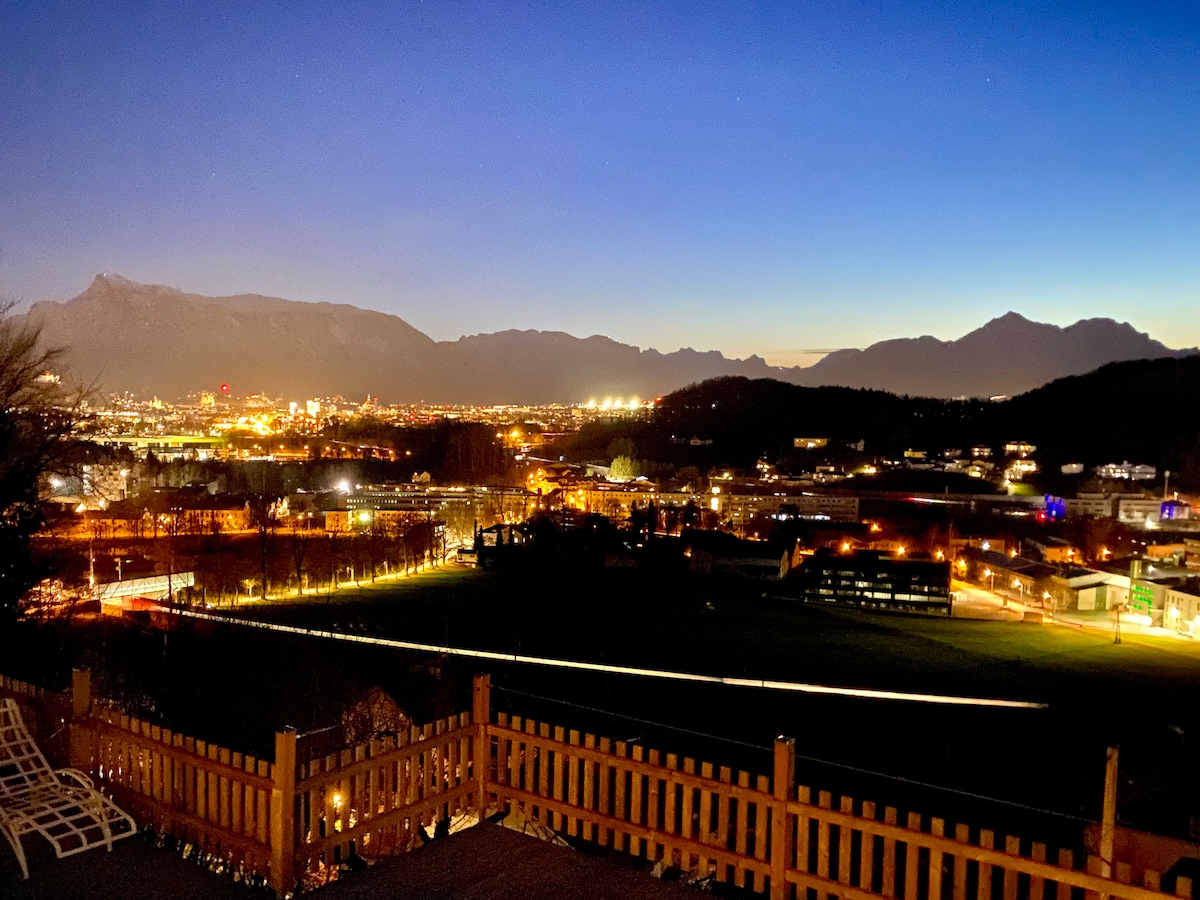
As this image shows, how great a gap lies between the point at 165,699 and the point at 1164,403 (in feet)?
276

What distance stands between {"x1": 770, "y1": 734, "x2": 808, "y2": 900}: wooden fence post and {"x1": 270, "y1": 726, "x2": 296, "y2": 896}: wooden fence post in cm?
193

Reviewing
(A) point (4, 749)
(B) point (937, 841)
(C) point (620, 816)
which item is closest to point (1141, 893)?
(B) point (937, 841)

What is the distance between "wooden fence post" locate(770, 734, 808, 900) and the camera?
326 cm

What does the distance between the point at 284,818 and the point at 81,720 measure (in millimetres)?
1473

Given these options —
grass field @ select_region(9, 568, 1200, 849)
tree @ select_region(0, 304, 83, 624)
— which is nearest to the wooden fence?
grass field @ select_region(9, 568, 1200, 849)

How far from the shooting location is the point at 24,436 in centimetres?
903

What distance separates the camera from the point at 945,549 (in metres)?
45.2

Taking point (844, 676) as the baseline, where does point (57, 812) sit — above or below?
above

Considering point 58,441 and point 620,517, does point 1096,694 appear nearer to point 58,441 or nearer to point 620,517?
point 58,441

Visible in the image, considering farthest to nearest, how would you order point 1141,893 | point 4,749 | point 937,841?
point 4,749 → point 937,841 → point 1141,893

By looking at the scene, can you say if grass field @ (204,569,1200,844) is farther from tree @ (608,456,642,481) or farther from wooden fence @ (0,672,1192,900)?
tree @ (608,456,642,481)

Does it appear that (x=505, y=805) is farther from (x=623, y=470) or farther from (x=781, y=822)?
(x=623, y=470)

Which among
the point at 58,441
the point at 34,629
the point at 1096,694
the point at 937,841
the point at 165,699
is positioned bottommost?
the point at 1096,694

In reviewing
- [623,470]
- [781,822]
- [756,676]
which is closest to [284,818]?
[781,822]
